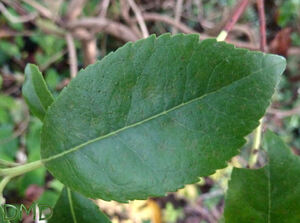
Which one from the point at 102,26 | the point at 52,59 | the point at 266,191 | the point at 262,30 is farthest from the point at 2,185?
the point at 52,59

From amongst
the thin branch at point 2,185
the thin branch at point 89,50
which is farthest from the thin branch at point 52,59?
the thin branch at point 2,185

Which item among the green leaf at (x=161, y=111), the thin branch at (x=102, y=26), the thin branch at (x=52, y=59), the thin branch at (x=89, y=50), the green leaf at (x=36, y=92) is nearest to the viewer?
the green leaf at (x=161, y=111)

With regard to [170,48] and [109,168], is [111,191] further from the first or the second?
[170,48]

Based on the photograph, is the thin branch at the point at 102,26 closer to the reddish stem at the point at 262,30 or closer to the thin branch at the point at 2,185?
the reddish stem at the point at 262,30

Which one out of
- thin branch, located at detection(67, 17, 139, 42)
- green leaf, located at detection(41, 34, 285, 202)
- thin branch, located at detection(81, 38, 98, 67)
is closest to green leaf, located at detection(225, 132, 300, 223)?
green leaf, located at detection(41, 34, 285, 202)

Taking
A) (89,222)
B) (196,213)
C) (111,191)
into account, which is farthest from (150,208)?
(111,191)

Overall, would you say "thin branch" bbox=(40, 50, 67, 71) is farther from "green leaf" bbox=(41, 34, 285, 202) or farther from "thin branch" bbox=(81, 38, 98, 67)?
"green leaf" bbox=(41, 34, 285, 202)
